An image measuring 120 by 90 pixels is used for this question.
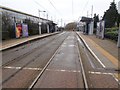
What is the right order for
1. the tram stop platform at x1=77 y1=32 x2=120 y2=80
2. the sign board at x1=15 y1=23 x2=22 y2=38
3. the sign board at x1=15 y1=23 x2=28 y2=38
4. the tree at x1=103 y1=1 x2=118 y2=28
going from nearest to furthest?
the tram stop platform at x1=77 y1=32 x2=120 y2=80
the sign board at x1=15 y1=23 x2=22 y2=38
the sign board at x1=15 y1=23 x2=28 y2=38
the tree at x1=103 y1=1 x2=118 y2=28

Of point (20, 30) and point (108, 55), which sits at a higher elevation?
point (20, 30)

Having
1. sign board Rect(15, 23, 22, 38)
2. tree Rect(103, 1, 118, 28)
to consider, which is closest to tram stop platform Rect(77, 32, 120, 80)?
sign board Rect(15, 23, 22, 38)

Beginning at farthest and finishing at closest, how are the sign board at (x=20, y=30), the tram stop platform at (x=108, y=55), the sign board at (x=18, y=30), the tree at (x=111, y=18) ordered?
the tree at (x=111, y=18), the sign board at (x=20, y=30), the sign board at (x=18, y=30), the tram stop platform at (x=108, y=55)

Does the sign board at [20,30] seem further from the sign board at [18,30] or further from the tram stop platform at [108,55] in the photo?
the tram stop platform at [108,55]

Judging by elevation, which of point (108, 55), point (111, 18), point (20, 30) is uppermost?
point (111, 18)

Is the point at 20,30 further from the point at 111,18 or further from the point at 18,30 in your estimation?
the point at 111,18

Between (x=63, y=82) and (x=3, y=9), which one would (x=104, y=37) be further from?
(x=63, y=82)

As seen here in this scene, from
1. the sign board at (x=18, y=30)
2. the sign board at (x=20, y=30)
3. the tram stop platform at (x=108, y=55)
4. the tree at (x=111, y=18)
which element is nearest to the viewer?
the tram stop platform at (x=108, y=55)

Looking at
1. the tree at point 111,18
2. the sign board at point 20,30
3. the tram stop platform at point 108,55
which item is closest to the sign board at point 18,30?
the sign board at point 20,30

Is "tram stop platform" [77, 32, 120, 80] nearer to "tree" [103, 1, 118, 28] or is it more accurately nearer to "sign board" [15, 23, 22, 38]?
"sign board" [15, 23, 22, 38]

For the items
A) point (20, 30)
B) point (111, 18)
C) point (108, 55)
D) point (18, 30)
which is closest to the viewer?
point (108, 55)

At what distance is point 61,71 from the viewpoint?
10.1 metres

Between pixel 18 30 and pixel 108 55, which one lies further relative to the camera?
pixel 18 30

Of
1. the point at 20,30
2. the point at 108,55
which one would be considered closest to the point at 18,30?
the point at 20,30
